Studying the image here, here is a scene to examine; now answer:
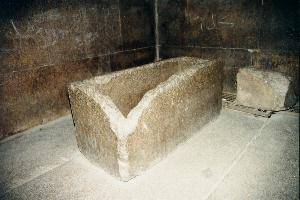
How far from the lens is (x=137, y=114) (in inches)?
106

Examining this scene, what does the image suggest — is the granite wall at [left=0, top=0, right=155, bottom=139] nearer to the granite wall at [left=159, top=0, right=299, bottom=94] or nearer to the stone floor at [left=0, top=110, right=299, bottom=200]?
the stone floor at [left=0, top=110, right=299, bottom=200]

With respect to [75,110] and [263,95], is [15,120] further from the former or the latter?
[263,95]

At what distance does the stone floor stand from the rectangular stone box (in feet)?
0.59

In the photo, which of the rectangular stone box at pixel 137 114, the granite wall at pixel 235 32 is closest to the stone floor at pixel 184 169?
the rectangular stone box at pixel 137 114

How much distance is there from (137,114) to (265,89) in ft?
8.98

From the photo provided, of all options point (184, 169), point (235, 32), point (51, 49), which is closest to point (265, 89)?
point (235, 32)

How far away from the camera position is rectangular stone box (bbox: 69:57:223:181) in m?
2.68

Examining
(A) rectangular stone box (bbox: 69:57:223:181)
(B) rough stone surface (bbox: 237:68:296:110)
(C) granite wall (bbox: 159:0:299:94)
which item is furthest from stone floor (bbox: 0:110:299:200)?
(C) granite wall (bbox: 159:0:299:94)

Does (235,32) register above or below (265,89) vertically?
above

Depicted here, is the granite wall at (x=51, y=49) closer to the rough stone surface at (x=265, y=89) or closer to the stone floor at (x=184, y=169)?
the stone floor at (x=184, y=169)

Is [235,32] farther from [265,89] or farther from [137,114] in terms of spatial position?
[137,114]

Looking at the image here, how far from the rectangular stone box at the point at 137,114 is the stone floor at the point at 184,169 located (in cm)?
18

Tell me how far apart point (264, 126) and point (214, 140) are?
94 cm

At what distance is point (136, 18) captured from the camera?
218 inches
